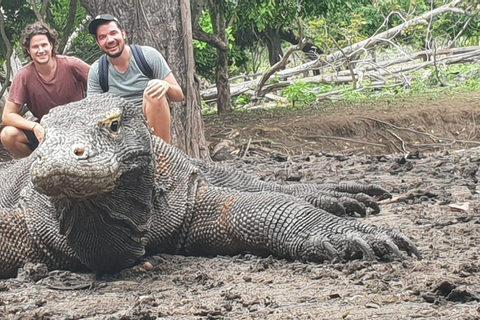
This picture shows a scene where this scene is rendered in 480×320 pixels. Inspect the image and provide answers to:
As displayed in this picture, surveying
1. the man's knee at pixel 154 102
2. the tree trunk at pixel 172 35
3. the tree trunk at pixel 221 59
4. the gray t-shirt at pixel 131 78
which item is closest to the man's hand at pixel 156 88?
the man's knee at pixel 154 102

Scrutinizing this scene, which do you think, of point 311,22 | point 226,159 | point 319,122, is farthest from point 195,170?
point 311,22

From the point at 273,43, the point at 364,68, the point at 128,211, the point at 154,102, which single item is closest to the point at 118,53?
the point at 154,102

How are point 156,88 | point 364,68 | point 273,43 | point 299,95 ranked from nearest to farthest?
point 156,88, point 299,95, point 364,68, point 273,43

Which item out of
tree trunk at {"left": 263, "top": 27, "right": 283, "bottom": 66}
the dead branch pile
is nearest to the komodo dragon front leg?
the dead branch pile

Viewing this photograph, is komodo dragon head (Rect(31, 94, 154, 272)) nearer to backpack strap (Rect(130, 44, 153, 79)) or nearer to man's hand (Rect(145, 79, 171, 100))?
man's hand (Rect(145, 79, 171, 100))

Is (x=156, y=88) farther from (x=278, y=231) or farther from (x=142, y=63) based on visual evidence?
(x=278, y=231)

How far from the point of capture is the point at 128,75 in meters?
4.53

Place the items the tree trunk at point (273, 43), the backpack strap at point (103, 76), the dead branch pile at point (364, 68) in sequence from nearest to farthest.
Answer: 1. the backpack strap at point (103, 76)
2. the dead branch pile at point (364, 68)
3. the tree trunk at point (273, 43)

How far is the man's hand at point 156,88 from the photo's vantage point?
13.0 ft

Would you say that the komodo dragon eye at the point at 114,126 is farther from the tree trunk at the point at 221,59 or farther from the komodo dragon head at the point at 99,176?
the tree trunk at the point at 221,59

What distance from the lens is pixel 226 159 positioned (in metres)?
7.36

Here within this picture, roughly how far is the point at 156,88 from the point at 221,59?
7306 mm

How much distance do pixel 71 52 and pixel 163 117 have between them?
657 cm

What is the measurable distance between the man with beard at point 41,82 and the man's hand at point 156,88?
99 cm
